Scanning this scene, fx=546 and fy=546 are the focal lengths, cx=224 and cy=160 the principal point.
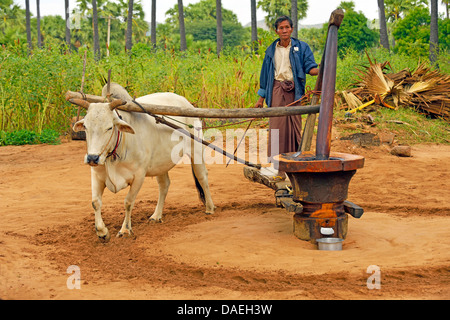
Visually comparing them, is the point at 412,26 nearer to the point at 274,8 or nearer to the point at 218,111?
the point at 274,8

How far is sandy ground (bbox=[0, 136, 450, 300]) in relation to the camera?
Result: 3.92m

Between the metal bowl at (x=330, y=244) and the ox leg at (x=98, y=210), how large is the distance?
2.09m

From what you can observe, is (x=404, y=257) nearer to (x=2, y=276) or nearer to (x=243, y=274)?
(x=243, y=274)

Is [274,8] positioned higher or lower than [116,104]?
higher

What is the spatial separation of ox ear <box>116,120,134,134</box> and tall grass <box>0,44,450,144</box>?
6848 mm

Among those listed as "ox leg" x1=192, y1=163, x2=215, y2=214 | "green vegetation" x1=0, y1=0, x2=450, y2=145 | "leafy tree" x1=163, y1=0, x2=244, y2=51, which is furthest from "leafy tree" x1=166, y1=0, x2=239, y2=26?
"ox leg" x1=192, y1=163, x2=215, y2=214

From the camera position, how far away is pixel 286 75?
20.6 feet

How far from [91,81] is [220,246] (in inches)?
329

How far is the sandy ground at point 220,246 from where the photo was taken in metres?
3.92

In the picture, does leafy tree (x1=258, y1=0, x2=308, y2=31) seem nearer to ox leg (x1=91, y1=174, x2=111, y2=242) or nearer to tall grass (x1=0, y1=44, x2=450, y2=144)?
tall grass (x1=0, y1=44, x2=450, y2=144)

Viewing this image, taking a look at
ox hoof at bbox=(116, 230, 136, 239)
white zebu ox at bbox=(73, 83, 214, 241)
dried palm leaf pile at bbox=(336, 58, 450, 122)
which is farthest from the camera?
dried palm leaf pile at bbox=(336, 58, 450, 122)

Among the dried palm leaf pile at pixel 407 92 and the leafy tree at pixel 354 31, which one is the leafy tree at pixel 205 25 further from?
the dried palm leaf pile at pixel 407 92

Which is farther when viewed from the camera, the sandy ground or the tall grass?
the tall grass

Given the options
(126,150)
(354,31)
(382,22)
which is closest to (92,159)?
(126,150)
